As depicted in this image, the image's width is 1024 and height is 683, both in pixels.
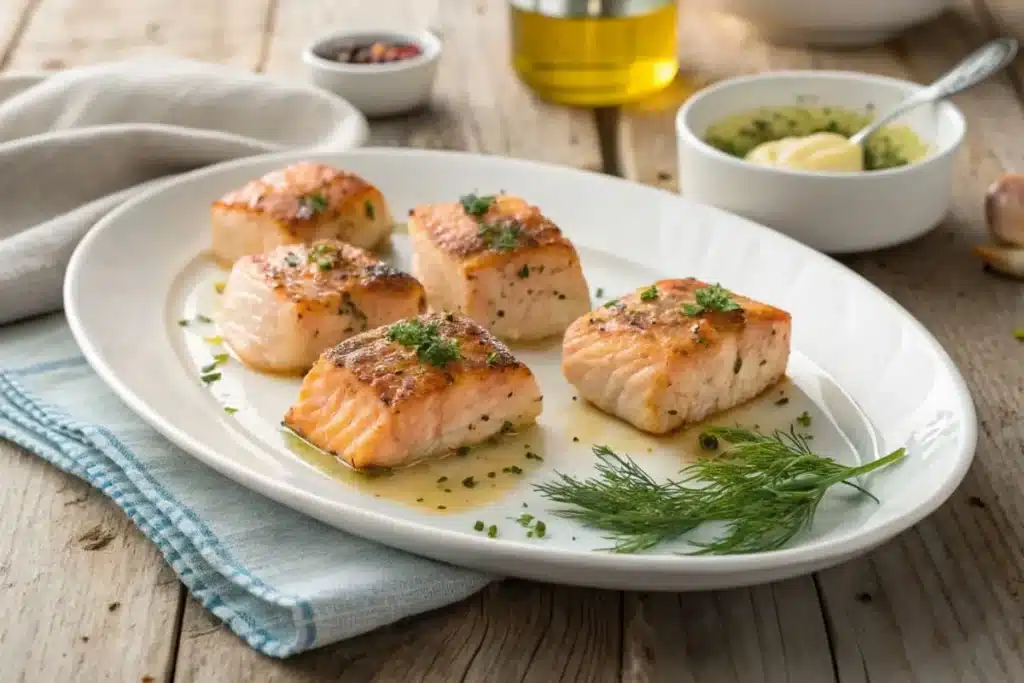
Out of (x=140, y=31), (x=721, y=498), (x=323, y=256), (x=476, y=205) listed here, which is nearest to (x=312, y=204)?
(x=323, y=256)

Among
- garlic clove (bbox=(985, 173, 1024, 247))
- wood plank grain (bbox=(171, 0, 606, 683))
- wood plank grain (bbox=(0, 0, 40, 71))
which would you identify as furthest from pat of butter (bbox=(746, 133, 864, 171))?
wood plank grain (bbox=(0, 0, 40, 71))

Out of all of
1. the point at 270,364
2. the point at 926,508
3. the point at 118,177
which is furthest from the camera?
the point at 118,177

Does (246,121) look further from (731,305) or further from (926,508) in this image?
(926,508)

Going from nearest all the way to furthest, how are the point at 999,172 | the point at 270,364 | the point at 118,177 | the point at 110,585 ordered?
1. the point at 110,585
2. the point at 270,364
3. the point at 118,177
4. the point at 999,172

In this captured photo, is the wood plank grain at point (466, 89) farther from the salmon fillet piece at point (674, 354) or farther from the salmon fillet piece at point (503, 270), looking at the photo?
the salmon fillet piece at point (674, 354)

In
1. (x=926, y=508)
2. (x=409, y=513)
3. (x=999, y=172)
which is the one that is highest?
(x=926, y=508)

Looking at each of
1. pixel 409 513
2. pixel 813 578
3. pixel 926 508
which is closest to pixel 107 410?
pixel 409 513

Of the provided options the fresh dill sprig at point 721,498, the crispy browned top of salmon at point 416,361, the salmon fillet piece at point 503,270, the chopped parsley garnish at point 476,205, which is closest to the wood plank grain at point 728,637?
the fresh dill sprig at point 721,498
